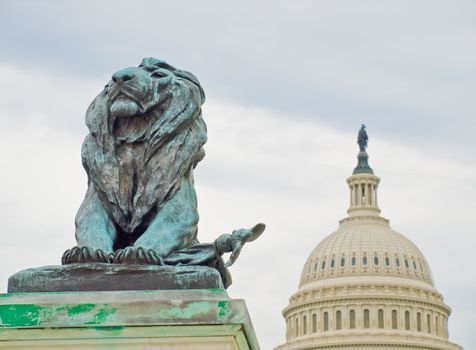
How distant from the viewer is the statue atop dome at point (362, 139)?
13188 centimetres

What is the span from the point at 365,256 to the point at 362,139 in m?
19.1

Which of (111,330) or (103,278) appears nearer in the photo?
(111,330)

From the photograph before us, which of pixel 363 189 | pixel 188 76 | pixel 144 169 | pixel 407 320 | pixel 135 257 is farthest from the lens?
pixel 363 189

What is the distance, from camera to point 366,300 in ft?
370

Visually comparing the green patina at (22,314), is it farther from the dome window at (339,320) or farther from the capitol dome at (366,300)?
the dome window at (339,320)

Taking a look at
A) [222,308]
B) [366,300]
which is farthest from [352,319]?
[222,308]

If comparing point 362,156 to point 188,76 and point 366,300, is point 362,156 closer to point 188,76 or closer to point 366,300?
point 366,300

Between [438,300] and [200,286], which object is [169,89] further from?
[438,300]

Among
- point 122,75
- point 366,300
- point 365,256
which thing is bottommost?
point 122,75

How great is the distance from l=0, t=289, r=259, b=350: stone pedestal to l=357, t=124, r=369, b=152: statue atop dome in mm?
127791

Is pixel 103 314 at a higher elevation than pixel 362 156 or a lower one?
lower

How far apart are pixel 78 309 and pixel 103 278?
0.64 ft

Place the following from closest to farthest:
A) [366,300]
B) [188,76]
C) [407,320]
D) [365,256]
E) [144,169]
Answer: [144,169] → [188,76] → [366,300] → [407,320] → [365,256]

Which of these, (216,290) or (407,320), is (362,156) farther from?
(216,290)
